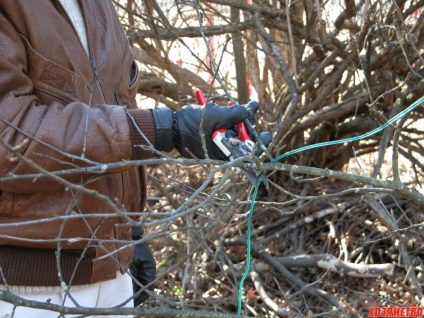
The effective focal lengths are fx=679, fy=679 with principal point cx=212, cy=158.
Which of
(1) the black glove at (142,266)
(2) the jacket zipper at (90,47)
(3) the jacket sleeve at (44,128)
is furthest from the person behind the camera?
(1) the black glove at (142,266)

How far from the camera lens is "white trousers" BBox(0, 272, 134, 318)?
70.3 inches

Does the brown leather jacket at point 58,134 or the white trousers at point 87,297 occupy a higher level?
the brown leather jacket at point 58,134

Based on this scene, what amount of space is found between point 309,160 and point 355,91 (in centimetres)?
52

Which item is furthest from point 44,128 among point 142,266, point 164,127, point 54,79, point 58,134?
point 142,266

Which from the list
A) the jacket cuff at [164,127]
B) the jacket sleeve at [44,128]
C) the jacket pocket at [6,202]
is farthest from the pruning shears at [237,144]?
the jacket pocket at [6,202]

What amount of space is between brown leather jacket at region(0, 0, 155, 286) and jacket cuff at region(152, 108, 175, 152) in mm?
19

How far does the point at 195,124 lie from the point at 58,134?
38 centimetres

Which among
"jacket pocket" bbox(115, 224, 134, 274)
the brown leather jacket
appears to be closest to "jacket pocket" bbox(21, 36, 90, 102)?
the brown leather jacket

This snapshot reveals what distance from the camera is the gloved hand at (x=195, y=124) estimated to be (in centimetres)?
179

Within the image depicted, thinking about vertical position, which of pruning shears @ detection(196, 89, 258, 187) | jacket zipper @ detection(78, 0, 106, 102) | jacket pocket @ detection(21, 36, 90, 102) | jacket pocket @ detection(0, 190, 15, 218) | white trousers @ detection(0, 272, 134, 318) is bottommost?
white trousers @ detection(0, 272, 134, 318)

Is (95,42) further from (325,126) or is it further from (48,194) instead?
(325,126)

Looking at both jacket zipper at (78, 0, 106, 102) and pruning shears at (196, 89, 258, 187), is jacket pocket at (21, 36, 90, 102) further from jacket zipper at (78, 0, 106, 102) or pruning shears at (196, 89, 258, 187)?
pruning shears at (196, 89, 258, 187)

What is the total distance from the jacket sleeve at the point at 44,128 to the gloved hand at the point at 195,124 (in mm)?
143

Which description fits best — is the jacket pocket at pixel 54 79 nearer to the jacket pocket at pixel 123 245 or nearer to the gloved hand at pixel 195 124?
the gloved hand at pixel 195 124
